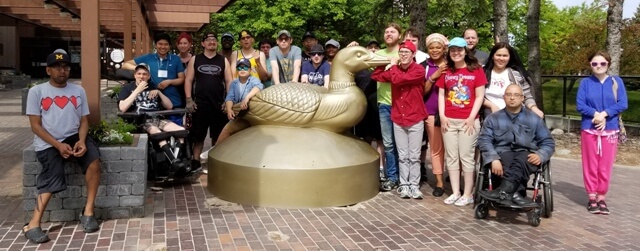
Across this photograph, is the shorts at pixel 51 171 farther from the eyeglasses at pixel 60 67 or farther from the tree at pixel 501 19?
the tree at pixel 501 19

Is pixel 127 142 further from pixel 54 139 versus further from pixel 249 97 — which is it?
pixel 249 97

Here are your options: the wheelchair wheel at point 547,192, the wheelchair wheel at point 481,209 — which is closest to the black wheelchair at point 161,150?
the wheelchair wheel at point 481,209

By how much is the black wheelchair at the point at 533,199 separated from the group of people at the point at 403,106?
9cm

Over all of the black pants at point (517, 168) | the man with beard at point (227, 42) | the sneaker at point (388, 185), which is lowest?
the sneaker at point (388, 185)

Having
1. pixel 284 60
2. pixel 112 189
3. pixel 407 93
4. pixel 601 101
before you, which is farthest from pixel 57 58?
pixel 601 101

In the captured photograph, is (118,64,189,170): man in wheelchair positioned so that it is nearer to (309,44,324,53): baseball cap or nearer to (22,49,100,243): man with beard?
(22,49,100,243): man with beard

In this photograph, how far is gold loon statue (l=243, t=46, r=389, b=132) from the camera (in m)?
6.35

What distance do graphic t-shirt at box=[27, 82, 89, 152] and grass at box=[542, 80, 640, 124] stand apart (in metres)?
14.0

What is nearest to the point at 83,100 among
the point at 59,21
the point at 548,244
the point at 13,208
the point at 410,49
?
the point at 13,208

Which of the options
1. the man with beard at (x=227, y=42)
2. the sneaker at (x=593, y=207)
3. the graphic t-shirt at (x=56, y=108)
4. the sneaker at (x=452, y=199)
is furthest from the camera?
the man with beard at (x=227, y=42)

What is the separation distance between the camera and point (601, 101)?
246 inches

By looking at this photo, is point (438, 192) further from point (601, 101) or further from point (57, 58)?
point (57, 58)

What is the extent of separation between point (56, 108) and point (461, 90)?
→ 4.10 metres

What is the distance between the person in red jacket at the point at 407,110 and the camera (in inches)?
252
